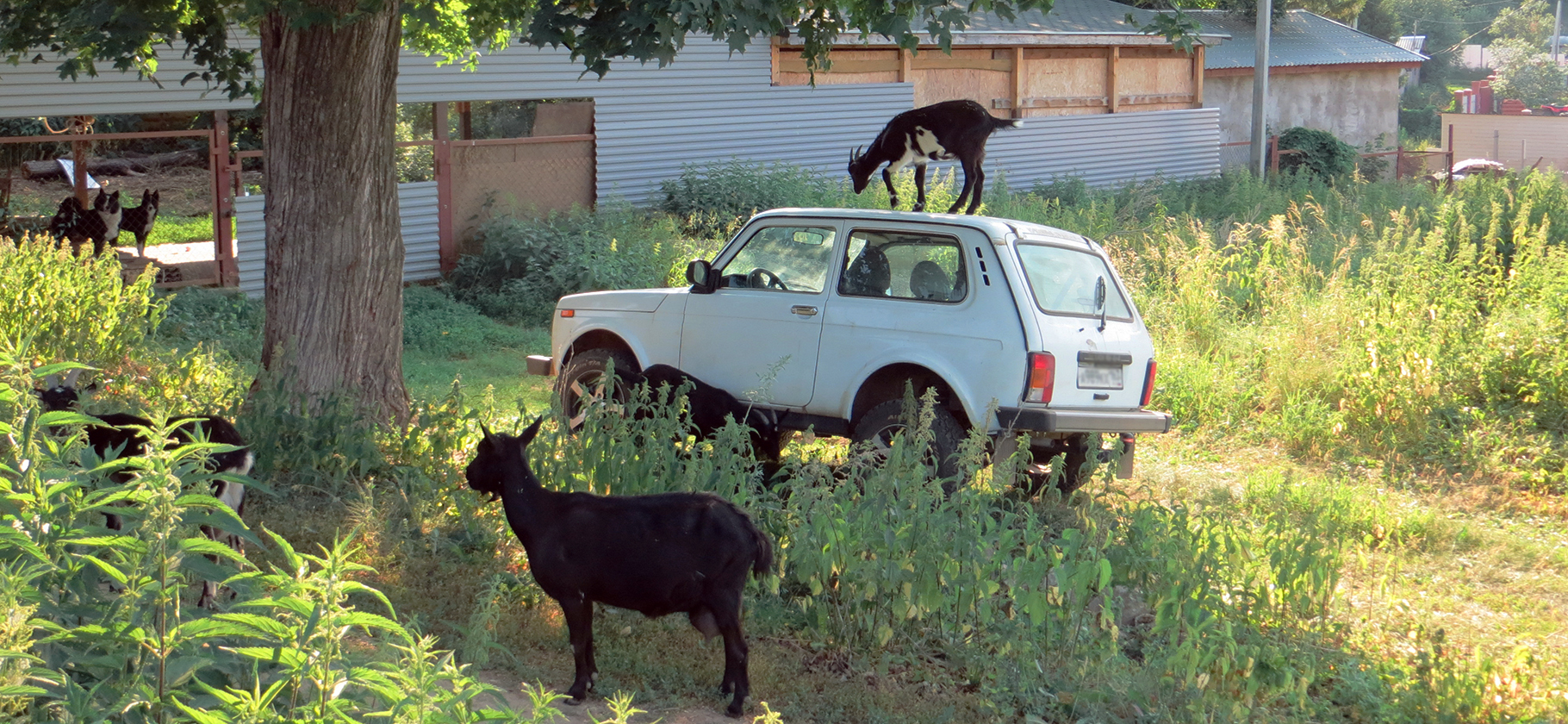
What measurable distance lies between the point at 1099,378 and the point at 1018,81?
57.1 ft

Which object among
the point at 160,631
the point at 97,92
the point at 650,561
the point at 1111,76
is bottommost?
the point at 650,561

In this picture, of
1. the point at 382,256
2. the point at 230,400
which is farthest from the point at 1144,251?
the point at 230,400

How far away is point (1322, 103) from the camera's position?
39.2 m

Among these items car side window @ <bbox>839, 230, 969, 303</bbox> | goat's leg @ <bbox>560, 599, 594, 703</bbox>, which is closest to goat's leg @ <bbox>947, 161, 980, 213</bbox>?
car side window @ <bbox>839, 230, 969, 303</bbox>

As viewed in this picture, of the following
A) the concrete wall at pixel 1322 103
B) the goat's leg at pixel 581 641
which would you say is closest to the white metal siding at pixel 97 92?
the goat's leg at pixel 581 641

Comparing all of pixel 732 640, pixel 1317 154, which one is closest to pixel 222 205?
pixel 732 640

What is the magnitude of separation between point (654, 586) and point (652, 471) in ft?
4.96

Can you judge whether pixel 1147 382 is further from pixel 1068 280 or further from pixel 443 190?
pixel 443 190

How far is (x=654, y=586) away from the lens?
16.5 ft

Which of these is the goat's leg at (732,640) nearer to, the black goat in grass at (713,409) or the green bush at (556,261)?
the black goat in grass at (713,409)

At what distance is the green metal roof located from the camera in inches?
1448

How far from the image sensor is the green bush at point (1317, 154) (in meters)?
31.5

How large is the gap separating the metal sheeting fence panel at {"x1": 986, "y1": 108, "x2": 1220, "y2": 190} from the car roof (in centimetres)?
1509

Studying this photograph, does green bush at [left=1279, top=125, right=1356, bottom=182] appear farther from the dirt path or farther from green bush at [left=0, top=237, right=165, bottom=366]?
the dirt path
